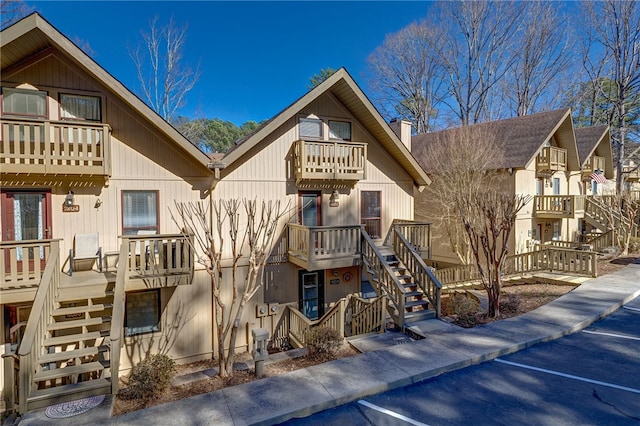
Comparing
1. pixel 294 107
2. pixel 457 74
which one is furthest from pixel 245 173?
pixel 457 74

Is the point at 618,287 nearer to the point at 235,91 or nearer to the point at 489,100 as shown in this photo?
the point at 489,100

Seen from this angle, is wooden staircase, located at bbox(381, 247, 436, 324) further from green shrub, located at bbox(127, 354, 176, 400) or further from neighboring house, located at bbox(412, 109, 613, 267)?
neighboring house, located at bbox(412, 109, 613, 267)

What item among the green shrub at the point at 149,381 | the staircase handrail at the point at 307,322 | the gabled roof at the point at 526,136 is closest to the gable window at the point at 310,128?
the staircase handrail at the point at 307,322

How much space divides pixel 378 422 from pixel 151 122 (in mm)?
8495

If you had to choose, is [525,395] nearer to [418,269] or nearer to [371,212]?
[418,269]

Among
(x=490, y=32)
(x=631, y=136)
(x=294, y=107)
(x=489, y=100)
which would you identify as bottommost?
(x=294, y=107)

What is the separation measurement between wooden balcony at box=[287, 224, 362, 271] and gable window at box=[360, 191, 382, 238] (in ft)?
6.12

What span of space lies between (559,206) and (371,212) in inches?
507

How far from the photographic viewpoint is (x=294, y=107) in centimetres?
1055

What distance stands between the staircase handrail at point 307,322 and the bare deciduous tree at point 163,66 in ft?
62.3

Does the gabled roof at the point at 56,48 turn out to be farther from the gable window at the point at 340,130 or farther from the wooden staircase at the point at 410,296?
the wooden staircase at the point at 410,296

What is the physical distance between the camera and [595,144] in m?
21.6

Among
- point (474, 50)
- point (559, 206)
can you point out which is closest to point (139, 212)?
point (559, 206)

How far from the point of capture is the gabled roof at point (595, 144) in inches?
852
